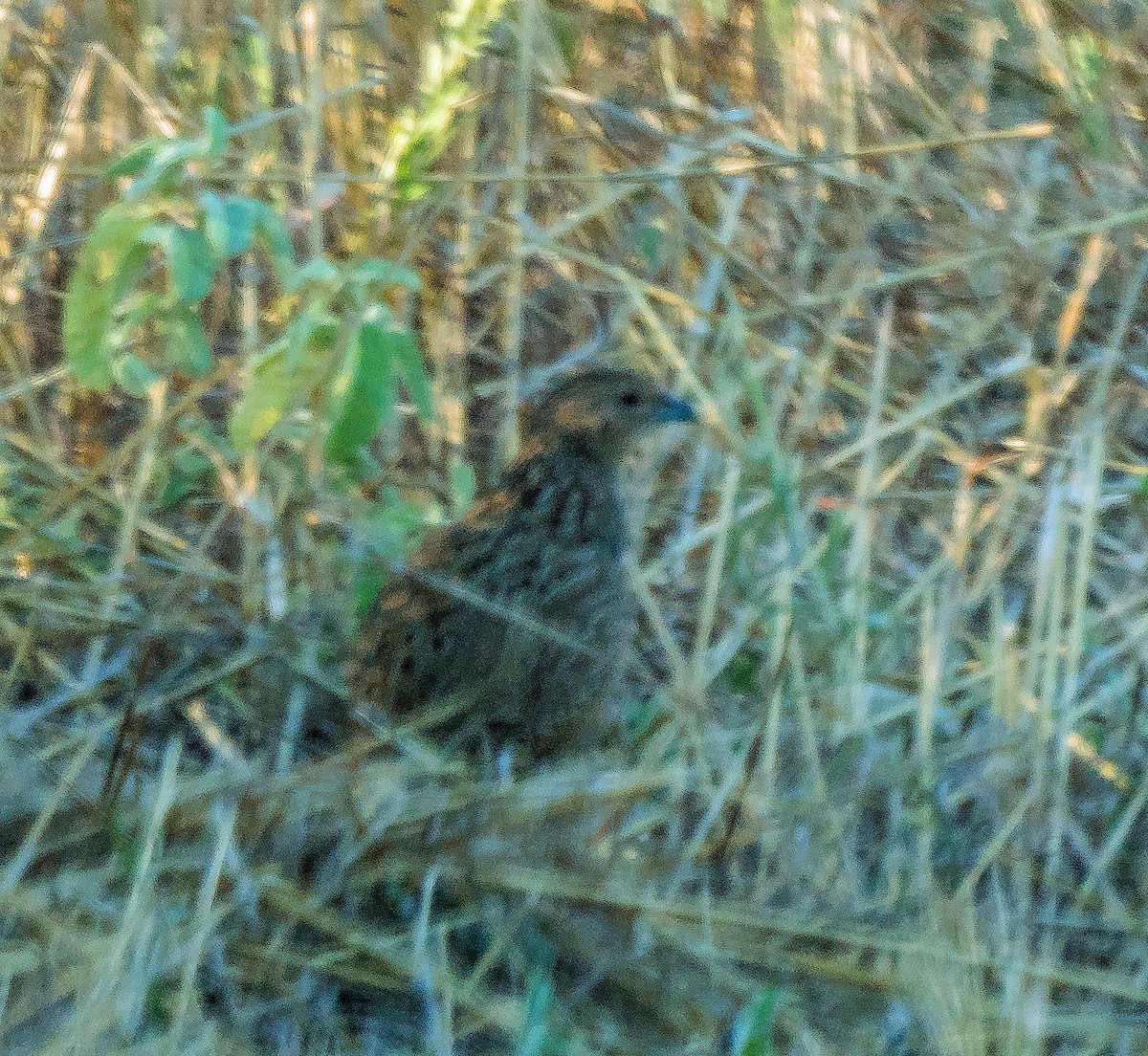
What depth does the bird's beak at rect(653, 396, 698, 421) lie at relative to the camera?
338 centimetres

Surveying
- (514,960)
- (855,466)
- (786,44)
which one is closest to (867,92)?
(786,44)

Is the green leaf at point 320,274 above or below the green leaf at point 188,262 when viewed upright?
below

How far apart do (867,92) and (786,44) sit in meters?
0.24

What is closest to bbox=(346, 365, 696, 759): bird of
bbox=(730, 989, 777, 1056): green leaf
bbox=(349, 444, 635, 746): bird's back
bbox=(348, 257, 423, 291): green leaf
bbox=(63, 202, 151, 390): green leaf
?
bbox=(349, 444, 635, 746): bird's back

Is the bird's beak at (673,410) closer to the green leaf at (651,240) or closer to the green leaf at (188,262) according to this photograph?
the green leaf at (651,240)

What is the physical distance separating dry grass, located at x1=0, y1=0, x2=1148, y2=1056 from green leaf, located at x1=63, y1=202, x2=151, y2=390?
1.08 feet

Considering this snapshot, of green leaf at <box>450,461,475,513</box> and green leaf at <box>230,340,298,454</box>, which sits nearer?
green leaf at <box>230,340,298,454</box>

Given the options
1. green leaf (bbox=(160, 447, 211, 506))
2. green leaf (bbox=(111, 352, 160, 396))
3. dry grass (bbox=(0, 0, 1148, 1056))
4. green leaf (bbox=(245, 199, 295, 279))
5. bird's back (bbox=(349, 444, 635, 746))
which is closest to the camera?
dry grass (bbox=(0, 0, 1148, 1056))

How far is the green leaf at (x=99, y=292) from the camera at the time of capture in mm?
2832

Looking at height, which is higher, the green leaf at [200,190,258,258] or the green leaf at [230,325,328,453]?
the green leaf at [200,190,258,258]

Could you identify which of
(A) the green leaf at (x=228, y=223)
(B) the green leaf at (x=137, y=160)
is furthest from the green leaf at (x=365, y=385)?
(B) the green leaf at (x=137, y=160)

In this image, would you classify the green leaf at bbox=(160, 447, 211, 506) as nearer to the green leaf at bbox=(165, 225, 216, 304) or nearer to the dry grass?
the dry grass

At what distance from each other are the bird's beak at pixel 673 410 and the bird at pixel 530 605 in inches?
2.0

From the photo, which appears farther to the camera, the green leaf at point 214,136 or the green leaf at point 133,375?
the green leaf at point 133,375
